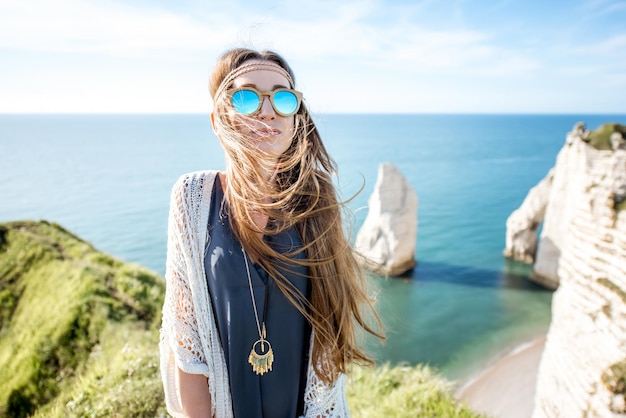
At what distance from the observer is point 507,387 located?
10.4m

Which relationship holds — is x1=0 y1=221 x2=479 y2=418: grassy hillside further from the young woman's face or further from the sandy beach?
the sandy beach

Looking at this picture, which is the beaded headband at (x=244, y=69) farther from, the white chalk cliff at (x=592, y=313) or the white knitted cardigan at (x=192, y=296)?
the white chalk cliff at (x=592, y=313)

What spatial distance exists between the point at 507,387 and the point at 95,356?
985 centimetres

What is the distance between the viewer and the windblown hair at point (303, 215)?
5.76ft

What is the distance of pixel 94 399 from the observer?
12.9ft

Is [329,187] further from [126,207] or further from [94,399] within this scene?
[126,207]

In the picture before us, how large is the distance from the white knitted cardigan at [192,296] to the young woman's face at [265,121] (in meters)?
0.30

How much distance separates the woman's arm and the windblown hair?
1.76 ft

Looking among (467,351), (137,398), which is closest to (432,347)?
(467,351)

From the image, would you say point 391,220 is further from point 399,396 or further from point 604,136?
point 399,396

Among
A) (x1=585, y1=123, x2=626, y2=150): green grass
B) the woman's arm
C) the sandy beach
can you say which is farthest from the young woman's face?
(x1=585, y1=123, x2=626, y2=150): green grass

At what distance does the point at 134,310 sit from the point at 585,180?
702 centimetres

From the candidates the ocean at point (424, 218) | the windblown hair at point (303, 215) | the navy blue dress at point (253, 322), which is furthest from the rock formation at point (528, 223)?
the navy blue dress at point (253, 322)

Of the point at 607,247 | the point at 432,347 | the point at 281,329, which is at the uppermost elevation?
the point at 281,329
